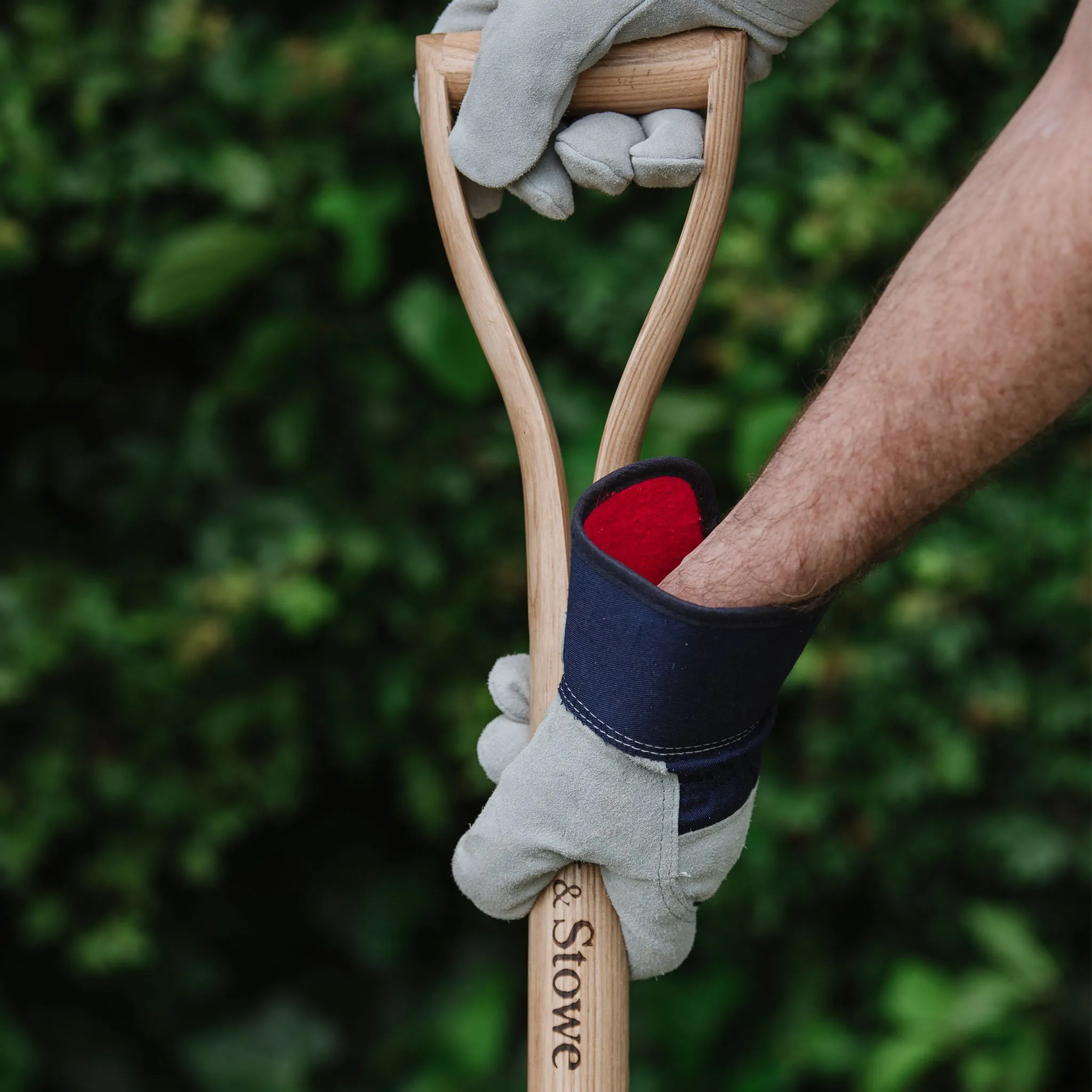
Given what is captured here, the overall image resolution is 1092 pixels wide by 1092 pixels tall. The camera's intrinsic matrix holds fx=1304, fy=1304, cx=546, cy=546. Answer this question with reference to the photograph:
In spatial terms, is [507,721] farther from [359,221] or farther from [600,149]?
[359,221]

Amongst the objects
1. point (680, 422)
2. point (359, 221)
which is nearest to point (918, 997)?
point (680, 422)

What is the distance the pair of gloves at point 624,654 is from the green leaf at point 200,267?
1271 mm

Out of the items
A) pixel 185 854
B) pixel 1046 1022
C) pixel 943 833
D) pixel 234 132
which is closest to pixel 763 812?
pixel 943 833

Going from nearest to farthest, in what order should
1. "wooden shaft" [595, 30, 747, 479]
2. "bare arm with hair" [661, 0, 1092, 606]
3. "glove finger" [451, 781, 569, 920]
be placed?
"bare arm with hair" [661, 0, 1092, 606] < "glove finger" [451, 781, 569, 920] < "wooden shaft" [595, 30, 747, 479]

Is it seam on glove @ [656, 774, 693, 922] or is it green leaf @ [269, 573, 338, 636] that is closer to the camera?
seam on glove @ [656, 774, 693, 922]

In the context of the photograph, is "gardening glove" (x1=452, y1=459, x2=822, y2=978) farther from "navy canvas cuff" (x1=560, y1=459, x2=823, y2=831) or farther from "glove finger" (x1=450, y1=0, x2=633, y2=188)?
"glove finger" (x1=450, y1=0, x2=633, y2=188)

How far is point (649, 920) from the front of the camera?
129 centimetres

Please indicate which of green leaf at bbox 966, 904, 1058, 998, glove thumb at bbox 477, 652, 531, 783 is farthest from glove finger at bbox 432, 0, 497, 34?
green leaf at bbox 966, 904, 1058, 998

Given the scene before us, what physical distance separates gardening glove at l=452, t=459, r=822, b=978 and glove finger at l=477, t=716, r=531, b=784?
0.02 meters

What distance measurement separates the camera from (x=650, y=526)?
1307mm

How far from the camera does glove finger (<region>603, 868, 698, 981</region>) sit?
1.28 meters

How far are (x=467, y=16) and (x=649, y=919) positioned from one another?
98 cm

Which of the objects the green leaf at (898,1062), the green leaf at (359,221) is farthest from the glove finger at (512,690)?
the green leaf at (898,1062)

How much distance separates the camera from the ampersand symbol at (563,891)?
1.29 m
